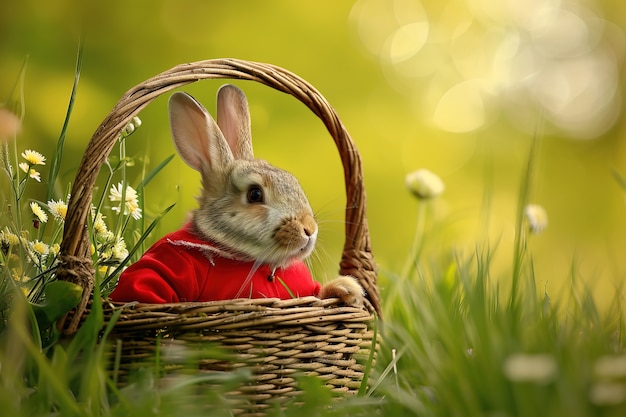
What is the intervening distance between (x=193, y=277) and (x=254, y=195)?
329 millimetres

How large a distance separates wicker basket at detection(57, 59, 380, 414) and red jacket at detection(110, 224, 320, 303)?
0.13 meters

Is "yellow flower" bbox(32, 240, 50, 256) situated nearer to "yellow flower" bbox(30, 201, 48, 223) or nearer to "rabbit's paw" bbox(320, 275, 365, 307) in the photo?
"yellow flower" bbox(30, 201, 48, 223)

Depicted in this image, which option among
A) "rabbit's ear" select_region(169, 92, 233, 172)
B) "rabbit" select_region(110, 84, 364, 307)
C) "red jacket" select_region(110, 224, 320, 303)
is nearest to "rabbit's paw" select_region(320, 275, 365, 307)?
"rabbit" select_region(110, 84, 364, 307)

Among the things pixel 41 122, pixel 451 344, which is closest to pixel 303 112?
pixel 41 122

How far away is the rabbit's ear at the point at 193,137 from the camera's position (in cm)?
242

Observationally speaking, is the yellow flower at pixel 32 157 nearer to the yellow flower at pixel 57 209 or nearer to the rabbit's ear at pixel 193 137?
the yellow flower at pixel 57 209

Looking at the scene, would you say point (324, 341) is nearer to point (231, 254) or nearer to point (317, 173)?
point (231, 254)

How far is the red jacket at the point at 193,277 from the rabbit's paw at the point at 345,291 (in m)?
0.12

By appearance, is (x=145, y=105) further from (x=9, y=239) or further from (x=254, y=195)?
(x=9, y=239)

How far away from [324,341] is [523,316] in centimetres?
61

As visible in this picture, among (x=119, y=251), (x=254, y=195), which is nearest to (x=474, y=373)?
(x=254, y=195)

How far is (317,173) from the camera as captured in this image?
514 cm

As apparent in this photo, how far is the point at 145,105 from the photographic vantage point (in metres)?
2.04

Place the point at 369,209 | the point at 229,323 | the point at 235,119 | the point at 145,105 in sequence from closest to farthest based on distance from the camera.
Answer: the point at 229,323, the point at 145,105, the point at 235,119, the point at 369,209
